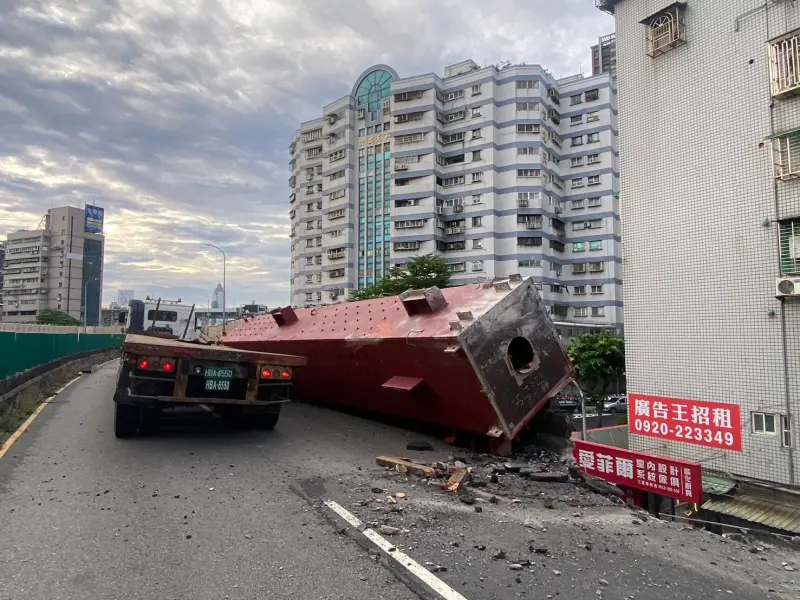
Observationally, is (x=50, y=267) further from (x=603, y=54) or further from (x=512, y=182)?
(x=603, y=54)

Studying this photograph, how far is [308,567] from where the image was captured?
11.3ft

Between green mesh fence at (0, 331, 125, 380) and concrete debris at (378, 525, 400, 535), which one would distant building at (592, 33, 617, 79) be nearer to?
green mesh fence at (0, 331, 125, 380)

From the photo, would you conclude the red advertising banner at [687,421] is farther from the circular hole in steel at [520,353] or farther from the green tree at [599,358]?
the green tree at [599,358]

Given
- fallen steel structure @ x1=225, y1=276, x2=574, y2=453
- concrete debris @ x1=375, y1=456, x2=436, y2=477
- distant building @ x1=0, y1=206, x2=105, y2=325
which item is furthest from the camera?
distant building @ x1=0, y1=206, x2=105, y2=325

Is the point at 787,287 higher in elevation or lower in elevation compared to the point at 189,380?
higher

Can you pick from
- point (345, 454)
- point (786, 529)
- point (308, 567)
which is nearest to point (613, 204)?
point (786, 529)

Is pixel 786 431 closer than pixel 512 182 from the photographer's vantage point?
Yes

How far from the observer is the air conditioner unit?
8531 mm

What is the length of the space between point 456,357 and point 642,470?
3.49 metres

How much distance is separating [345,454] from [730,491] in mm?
7563

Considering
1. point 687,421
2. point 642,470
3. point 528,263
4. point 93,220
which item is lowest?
point 642,470

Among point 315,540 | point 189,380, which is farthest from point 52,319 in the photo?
point 315,540

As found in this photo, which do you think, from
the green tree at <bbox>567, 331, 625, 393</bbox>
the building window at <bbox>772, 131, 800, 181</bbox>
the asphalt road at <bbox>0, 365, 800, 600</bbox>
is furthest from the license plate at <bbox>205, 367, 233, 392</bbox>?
the green tree at <bbox>567, 331, 625, 393</bbox>

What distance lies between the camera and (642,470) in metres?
7.65
